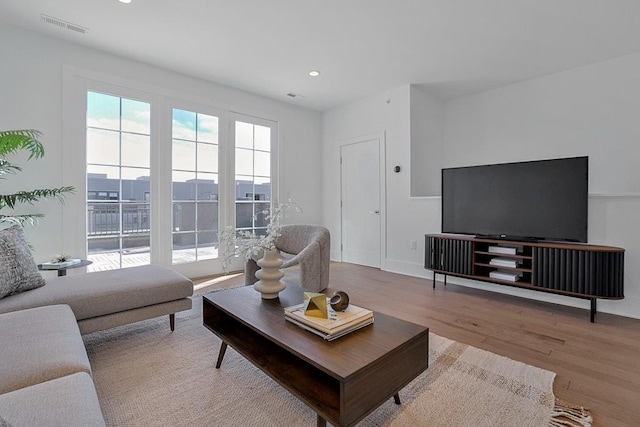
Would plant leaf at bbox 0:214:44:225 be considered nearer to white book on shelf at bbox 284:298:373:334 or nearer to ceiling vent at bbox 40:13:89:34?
ceiling vent at bbox 40:13:89:34

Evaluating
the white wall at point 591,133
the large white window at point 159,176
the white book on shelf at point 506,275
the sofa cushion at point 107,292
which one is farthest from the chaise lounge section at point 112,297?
the white wall at point 591,133

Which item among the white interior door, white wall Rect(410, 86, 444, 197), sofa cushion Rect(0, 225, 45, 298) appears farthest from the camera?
the white interior door

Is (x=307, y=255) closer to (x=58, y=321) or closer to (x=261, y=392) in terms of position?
(x=261, y=392)

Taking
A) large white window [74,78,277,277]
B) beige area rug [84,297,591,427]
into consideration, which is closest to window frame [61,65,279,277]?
large white window [74,78,277,277]

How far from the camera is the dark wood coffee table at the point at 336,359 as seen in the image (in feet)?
3.74

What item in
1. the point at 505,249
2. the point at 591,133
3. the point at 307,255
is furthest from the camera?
the point at 591,133

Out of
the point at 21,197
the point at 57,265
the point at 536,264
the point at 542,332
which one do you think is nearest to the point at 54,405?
the point at 57,265

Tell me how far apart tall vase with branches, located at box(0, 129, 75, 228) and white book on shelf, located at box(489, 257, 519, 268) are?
4.26 meters

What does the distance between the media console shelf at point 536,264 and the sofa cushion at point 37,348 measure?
3.35 meters

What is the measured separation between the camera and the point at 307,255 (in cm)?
309

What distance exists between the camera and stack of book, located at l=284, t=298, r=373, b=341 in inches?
54.4

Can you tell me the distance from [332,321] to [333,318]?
0.04 m

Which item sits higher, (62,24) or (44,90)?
(62,24)

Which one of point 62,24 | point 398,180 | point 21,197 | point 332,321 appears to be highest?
point 62,24
